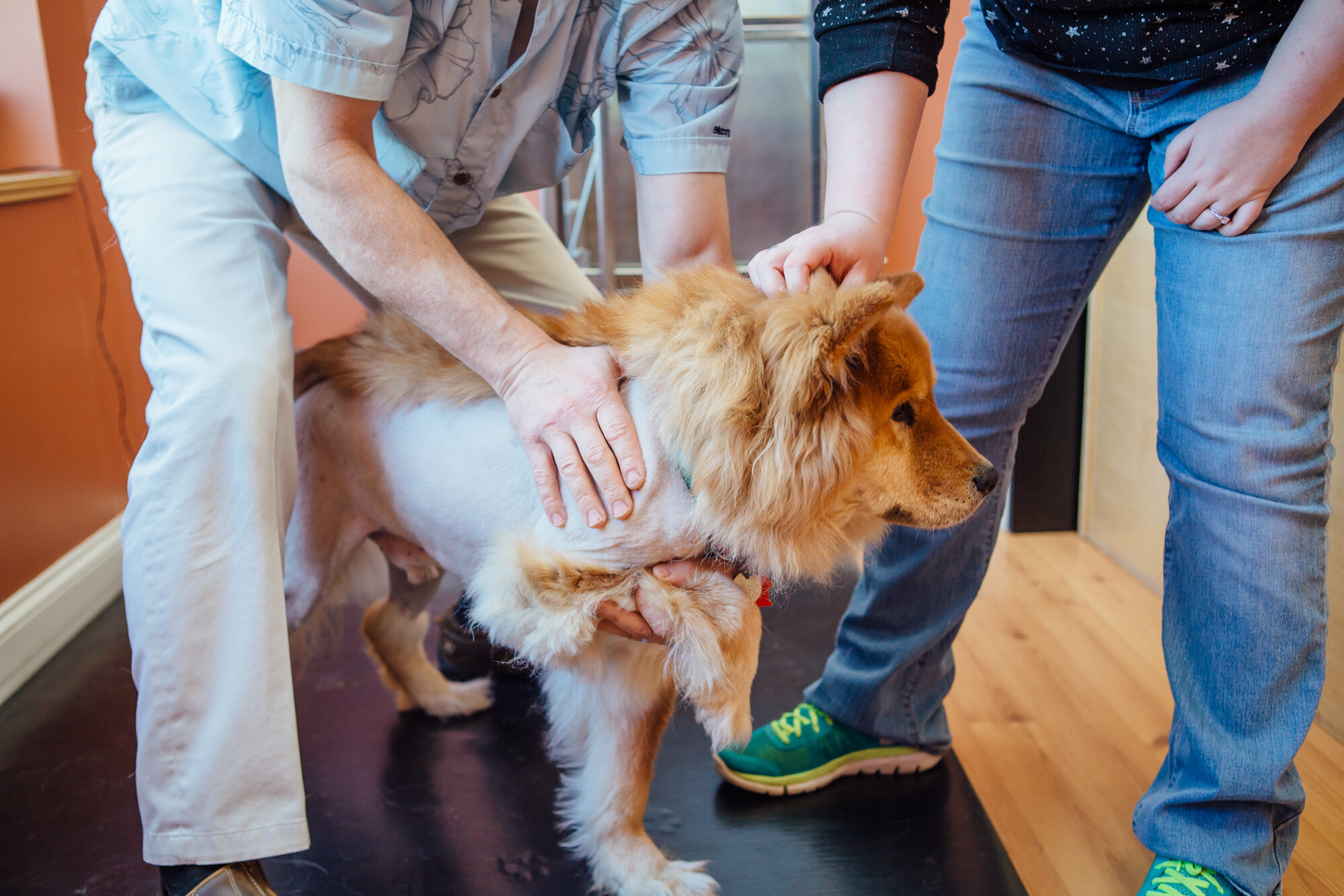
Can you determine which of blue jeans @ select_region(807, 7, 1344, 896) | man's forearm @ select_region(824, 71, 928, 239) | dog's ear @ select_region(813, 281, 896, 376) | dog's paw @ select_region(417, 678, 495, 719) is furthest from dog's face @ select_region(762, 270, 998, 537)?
dog's paw @ select_region(417, 678, 495, 719)

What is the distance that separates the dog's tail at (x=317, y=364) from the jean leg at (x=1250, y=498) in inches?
41.3

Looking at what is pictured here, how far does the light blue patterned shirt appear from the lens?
0.96m

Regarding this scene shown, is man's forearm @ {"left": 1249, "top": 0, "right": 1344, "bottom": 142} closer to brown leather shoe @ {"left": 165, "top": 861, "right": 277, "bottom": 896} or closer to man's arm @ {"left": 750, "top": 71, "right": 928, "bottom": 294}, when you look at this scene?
man's arm @ {"left": 750, "top": 71, "right": 928, "bottom": 294}

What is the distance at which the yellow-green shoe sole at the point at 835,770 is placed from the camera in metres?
1.47

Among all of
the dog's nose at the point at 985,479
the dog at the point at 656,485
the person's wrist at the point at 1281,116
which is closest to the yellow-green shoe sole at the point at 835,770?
the dog at the point at 656,485

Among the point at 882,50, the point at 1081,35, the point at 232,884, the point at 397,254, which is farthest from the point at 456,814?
the point at 1081,35

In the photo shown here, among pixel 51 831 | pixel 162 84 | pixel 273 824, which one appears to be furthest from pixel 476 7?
pixel 51 831

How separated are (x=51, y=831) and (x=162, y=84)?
1072 mm

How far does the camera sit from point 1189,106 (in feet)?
3.43

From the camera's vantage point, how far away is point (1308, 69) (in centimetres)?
92

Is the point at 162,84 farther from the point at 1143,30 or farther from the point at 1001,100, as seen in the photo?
the point at 1143,30

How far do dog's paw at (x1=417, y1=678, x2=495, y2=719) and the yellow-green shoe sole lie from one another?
0.47 m

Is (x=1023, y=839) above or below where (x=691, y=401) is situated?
below

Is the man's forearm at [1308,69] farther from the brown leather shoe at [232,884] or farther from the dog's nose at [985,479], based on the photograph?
the brown leather shoe at [232,884]
